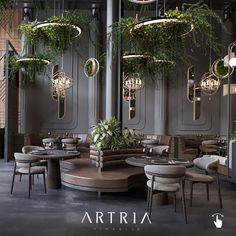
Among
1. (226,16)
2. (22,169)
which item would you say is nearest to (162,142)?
(226,16)

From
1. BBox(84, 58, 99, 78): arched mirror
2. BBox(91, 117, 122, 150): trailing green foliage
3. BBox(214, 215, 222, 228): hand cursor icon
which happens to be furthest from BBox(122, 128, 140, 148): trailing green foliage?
BBox(84, 58, 99, 78): arched mirror

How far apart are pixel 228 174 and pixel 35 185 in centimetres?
375

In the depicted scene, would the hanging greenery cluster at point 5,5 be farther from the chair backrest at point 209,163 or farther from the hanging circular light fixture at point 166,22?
the chair backrest at point 209,163

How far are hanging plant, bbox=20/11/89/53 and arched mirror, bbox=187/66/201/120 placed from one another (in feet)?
22.2

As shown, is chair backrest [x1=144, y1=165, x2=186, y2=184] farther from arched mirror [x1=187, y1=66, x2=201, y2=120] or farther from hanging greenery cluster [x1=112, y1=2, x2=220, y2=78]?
arched mirror [x1=187, y1=66, x2=201, y2=120]

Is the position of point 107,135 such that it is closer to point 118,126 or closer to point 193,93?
point 118,126

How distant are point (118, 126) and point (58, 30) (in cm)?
203

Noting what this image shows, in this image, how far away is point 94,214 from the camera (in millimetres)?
4516

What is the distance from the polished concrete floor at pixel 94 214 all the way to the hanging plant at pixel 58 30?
2542 mm

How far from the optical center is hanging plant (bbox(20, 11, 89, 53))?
214 inches

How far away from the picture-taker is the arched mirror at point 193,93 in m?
12.0

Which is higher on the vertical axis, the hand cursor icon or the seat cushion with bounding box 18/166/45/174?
the seat cushion with bounding box 18/166/45/174

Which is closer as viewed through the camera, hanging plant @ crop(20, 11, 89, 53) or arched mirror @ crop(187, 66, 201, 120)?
hanging plant @ crop(20, 11, 89, 53)

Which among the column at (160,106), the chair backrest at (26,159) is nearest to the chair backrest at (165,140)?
the column at (160,106)
